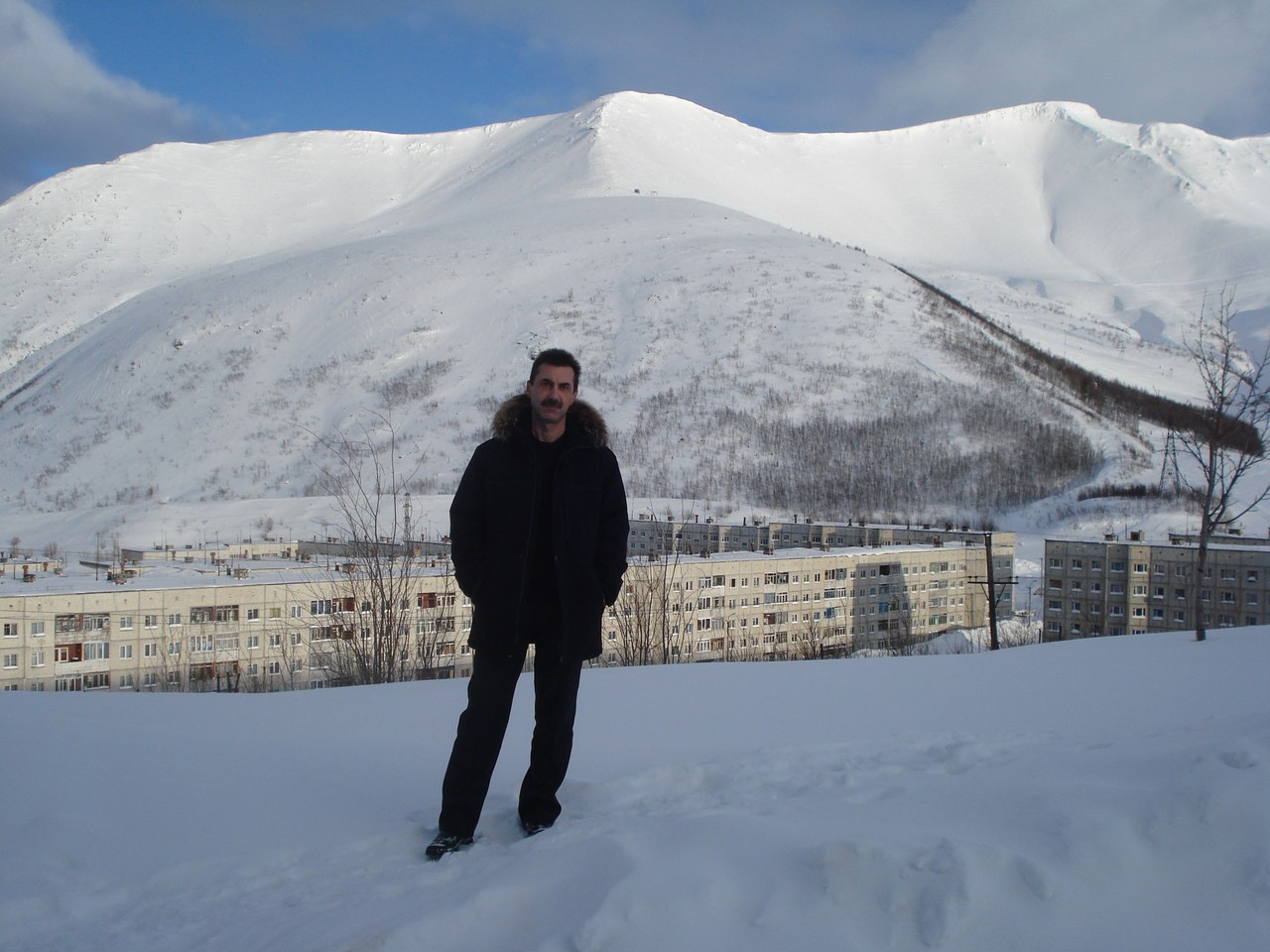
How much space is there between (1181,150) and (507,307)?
16360cm

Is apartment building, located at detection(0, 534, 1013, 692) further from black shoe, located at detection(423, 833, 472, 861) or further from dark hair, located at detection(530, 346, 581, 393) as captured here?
dark hair, located at detection(530, 346, 581, 393)

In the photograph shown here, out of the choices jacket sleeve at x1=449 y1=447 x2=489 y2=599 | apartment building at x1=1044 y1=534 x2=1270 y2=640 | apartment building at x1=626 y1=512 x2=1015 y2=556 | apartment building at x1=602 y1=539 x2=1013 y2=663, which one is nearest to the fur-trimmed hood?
jacket sleeve at x1=449 y1=447 x2=489 y2=599

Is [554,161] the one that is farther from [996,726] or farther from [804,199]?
[996,726]

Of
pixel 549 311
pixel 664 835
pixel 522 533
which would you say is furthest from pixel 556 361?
pixel 549 311

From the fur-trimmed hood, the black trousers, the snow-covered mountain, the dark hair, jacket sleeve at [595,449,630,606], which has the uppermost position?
the snow-covered mountain

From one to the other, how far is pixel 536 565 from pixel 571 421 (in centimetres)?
49

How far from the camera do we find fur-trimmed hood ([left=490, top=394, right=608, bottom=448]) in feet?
9.64

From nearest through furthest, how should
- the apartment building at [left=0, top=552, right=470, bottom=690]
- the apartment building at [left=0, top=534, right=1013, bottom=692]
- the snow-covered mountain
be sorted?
the apartment building at [left=0, top=534, right=1013, bottom=692] → the apartment building at [left=0, top=552, right=470, bottom=690] → the snow-covered mountain

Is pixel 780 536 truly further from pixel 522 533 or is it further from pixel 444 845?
pixel 444 845

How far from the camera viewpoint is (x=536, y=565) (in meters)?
2.97

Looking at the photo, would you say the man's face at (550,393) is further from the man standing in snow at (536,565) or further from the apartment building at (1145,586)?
the apartment building at (1145,586)

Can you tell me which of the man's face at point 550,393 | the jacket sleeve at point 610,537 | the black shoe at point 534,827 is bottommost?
the black shoe at point 534,827

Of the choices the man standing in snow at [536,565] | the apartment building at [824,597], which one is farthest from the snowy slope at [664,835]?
the apartment building at [824,597]

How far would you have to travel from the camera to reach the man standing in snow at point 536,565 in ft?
9.48
